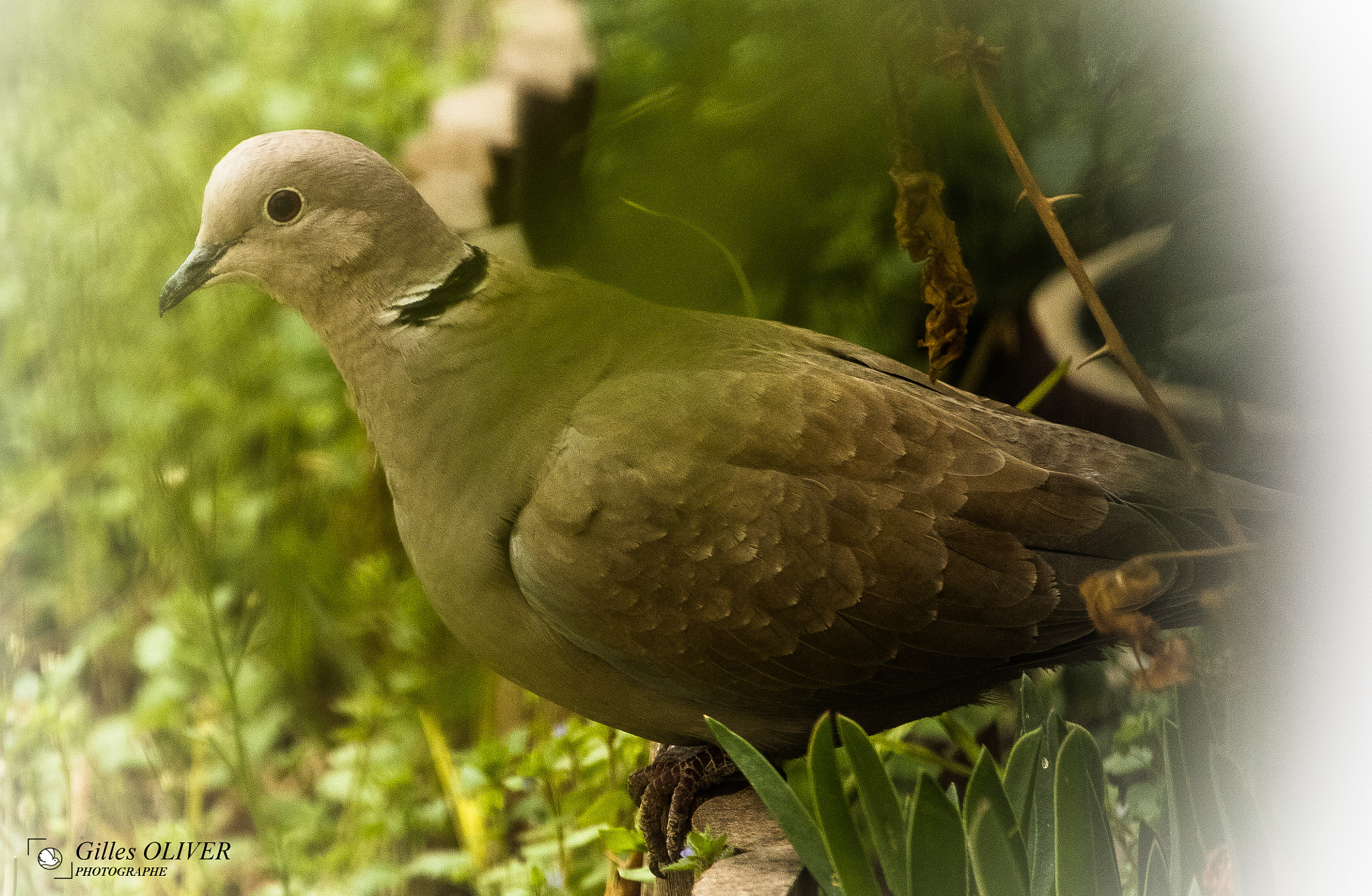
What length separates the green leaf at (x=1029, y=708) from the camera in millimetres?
604

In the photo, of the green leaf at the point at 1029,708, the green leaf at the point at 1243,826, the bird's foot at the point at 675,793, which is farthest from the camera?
the bird's foot at the point at 675,793

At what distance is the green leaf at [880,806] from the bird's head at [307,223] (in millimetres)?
390

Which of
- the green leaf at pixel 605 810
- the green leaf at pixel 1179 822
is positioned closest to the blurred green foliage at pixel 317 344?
the green leaf at pixel 605 810

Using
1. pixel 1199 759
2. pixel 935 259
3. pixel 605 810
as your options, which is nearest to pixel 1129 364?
pixel 935 259

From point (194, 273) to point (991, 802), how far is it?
0.55 metres

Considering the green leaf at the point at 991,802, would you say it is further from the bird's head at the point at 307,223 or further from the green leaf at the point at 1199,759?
the bird's head at the point at 307,223

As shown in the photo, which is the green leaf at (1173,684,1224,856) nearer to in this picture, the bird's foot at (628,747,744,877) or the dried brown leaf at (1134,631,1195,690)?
the dried brown leaf at (1134,631,1195,690)

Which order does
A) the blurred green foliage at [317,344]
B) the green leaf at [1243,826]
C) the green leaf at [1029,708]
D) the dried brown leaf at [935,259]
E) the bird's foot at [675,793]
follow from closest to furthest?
the blurred green foliage at [317,344] → the dried brown leaf at [935,259] → the green leaf at [1243,826] → the green leaf at [1029,708] → the bird's foot at [675,793]

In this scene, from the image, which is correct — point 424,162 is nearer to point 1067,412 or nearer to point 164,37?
point 164,37

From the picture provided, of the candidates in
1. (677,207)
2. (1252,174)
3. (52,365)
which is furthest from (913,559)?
(52,365)

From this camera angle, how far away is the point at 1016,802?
56 centimetres

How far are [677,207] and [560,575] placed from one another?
0.40 meters

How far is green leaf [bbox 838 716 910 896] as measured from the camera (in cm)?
50

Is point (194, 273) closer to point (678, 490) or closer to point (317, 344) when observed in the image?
point (678, 490)
